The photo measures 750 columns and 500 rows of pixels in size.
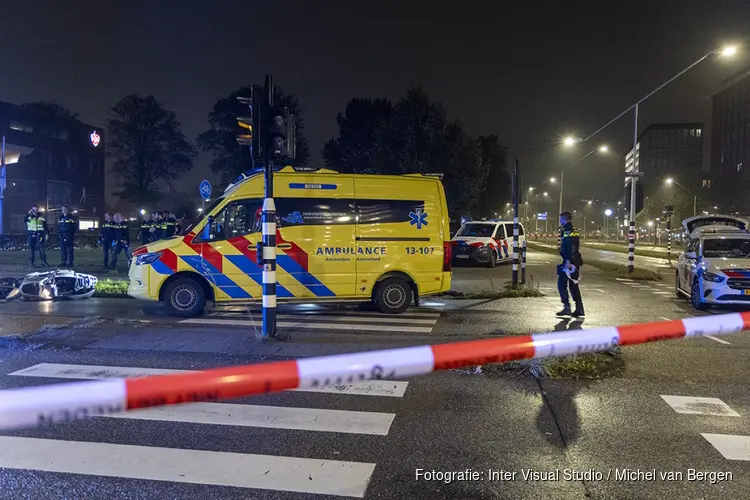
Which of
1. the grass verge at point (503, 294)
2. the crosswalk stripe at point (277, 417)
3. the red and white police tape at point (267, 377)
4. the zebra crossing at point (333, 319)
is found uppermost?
the red and white police tape at point (267, 377)

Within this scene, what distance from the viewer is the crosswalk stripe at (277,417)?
15.0 ft

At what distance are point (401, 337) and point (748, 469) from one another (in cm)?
492

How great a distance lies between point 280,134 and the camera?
7.45 m

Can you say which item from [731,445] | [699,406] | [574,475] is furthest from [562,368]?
[574,475]

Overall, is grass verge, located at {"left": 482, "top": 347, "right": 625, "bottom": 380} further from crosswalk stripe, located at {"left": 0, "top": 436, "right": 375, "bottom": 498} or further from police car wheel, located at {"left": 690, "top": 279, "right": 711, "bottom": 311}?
police car wheel, located at {"left": 690, "top": 279, "right": 711, "bottom": 311}

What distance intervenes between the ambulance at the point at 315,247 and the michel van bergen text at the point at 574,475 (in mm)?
6457

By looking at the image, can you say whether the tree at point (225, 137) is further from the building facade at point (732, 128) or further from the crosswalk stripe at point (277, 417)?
the building facade at point (732, 128)

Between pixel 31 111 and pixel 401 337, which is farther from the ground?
pixel 31 111

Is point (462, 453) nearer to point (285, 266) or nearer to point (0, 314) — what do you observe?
point (285, 266)

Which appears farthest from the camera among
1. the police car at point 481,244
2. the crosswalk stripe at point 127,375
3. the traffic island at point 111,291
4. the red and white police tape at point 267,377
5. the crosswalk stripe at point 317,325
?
the police car at point 481,244

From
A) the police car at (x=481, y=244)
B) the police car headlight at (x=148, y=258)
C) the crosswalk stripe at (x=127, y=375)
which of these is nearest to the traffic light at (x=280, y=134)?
the crosswalk stripe at (x=127, y=375)

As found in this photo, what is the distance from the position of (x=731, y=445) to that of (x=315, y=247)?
7002 millimetres

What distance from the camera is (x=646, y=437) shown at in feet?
14.4

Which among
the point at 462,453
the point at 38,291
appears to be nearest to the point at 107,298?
the point at 38,291
